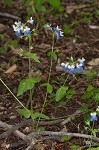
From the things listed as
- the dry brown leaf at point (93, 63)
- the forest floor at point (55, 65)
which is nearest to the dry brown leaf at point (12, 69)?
the forest floor at point (55, 65)

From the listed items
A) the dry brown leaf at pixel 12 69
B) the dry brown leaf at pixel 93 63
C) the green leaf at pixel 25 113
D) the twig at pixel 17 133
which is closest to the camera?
the green leaf at pixel 25 113

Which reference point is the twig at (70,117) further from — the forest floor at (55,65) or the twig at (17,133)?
the twig at (17,133)

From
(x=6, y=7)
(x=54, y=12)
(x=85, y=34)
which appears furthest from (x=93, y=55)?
(x=6, y=7)

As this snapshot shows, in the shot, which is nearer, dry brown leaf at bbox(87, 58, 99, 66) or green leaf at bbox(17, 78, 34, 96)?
green leaf at bbox(17, 78, 34, 96)

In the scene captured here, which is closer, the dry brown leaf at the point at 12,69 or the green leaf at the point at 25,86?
the green leaf at the point at 25,86

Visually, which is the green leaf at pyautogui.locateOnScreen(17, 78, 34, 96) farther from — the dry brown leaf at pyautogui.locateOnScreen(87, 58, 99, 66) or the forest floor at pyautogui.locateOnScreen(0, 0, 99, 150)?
the dry brown leaf at pyautogui.locateOnScreen(87, 58, 99, 66)

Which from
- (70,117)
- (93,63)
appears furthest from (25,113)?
(93,63)

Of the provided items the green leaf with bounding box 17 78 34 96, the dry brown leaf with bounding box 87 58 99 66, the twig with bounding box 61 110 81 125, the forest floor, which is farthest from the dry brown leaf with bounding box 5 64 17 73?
the green leaf with bounding box 17 78 34 96

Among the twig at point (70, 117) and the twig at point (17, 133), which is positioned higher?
the twig at point (70, 117)

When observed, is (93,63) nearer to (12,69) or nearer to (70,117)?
(12,69)
